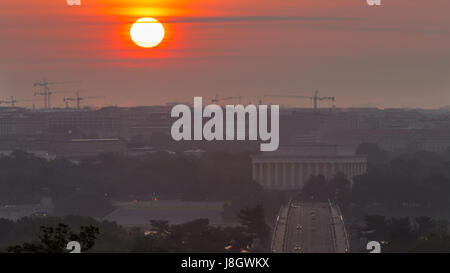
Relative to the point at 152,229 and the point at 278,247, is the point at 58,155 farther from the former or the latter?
the point at 278,247

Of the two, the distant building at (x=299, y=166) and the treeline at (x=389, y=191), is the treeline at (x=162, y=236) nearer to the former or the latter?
the treeline at (x=389, y=191)

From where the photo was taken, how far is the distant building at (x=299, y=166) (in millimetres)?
62625

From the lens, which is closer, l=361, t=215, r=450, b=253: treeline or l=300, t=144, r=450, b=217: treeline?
l=361, t=215, r=450, b=253: treeline

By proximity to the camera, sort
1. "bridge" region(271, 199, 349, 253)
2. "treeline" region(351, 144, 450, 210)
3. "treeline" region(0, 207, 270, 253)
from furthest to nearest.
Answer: "treeline" region(351, 144, 450, 210) < "bridge" region(271, 199, 349, 253) < "treeline" region(0, 207, 270, 253)

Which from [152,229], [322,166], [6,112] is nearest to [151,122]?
[6,112]

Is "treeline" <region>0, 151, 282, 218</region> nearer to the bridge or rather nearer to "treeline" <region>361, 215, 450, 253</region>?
the bridge

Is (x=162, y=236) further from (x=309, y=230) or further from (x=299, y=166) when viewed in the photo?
(x=299, y=166)

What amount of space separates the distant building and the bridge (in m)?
16.0

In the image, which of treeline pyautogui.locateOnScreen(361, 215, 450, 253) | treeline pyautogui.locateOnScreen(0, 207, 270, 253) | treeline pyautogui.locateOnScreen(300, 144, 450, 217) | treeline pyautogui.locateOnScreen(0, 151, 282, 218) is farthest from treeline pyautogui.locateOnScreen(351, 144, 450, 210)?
treeline pyautogui.locateOnScreen(0, 207, 270, 253)

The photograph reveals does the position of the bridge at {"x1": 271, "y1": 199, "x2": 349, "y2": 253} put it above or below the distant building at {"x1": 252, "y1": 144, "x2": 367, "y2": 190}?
below

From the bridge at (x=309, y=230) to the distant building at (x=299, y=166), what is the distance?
15988mm

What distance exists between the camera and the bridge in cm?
3144
